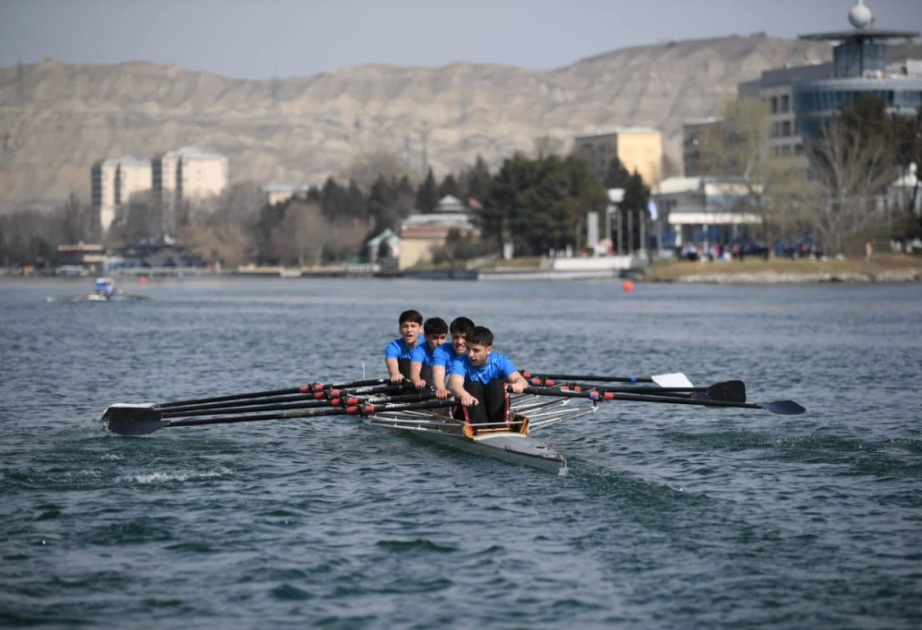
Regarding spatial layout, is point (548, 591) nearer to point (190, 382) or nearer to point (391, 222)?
point (190, 382)

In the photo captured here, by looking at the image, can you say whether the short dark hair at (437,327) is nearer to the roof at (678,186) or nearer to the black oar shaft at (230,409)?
the black oar shaft at (230,409)

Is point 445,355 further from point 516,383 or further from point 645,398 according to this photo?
point 645,398

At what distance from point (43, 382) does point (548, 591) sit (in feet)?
77.2

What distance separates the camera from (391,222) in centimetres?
19962

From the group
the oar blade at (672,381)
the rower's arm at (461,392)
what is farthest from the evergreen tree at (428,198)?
the rower's arm at (461,392)

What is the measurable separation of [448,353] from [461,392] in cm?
132

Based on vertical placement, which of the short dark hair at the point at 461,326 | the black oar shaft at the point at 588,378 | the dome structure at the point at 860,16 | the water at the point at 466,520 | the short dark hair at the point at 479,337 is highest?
the dome structure at the point at 860,16

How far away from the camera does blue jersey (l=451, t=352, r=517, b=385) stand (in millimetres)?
19625

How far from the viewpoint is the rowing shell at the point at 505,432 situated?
18.7 meters

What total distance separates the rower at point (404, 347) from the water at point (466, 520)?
3.84ft

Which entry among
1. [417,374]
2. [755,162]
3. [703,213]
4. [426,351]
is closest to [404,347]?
[426,351]

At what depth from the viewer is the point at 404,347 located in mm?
22906

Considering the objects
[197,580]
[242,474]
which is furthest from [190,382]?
[197,580]

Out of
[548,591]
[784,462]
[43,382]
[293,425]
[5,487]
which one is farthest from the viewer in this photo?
[43,382]
